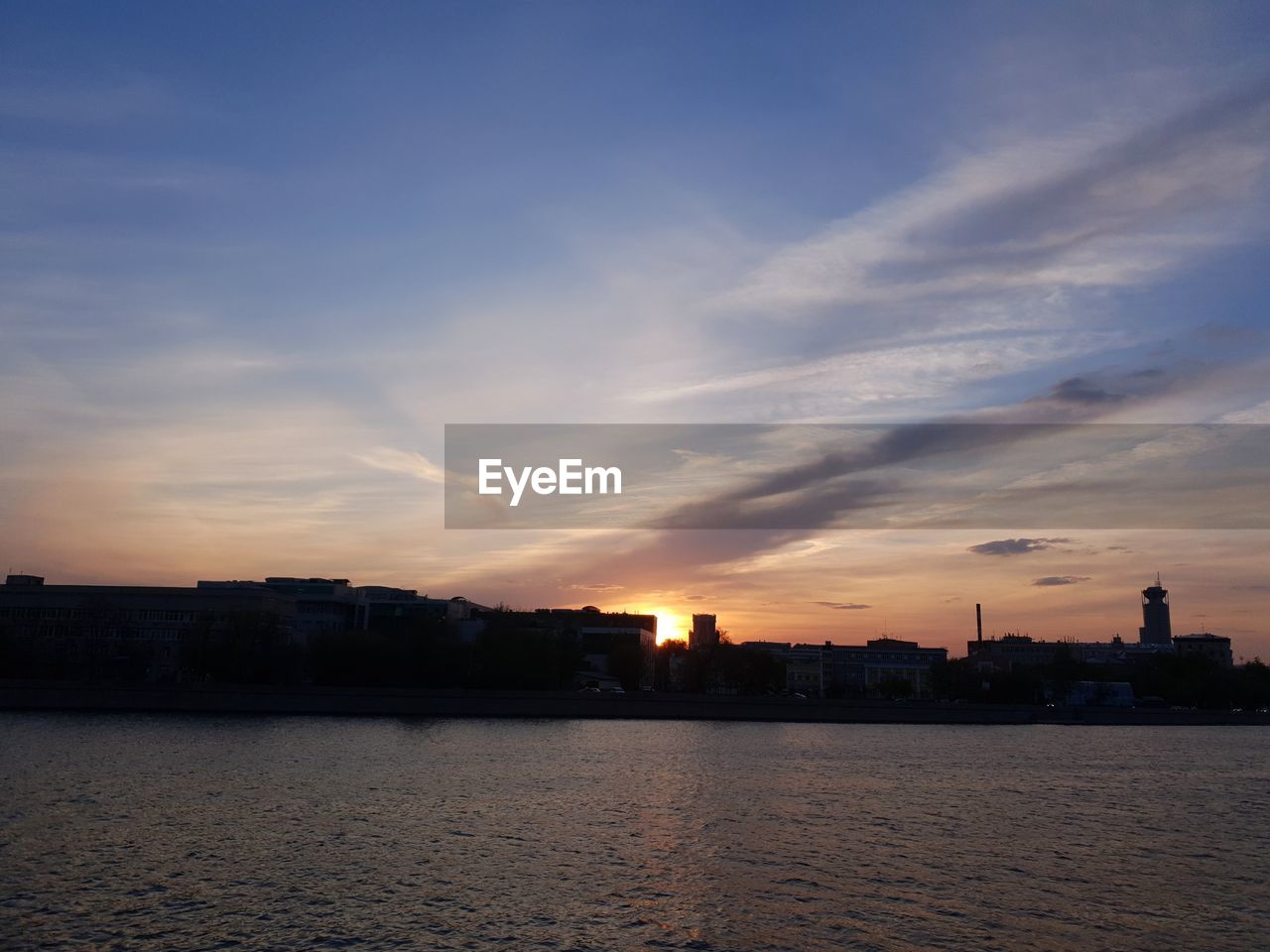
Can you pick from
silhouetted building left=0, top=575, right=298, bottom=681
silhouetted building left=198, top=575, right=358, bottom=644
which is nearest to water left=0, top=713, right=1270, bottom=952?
silhouetted building left=0, top=575, right=298, bottom=681

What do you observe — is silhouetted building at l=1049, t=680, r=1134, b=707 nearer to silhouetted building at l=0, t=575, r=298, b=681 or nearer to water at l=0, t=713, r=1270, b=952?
water at l=0, t=713, r=1270, b=952

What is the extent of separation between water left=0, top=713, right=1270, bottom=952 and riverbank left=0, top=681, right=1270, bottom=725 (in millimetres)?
36235

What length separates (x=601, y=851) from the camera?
36.8 meters

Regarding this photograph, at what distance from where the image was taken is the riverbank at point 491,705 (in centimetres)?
10569

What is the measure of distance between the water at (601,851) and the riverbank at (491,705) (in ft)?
119

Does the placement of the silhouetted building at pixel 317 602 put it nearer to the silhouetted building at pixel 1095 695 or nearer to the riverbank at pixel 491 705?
the riverbank at pixel 491 705

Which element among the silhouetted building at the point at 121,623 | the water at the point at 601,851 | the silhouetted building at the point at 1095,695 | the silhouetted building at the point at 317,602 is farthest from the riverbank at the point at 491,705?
the silhouetted building at the point at 317,602

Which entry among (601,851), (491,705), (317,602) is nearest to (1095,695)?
(491,705)

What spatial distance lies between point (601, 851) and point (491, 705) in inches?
3148

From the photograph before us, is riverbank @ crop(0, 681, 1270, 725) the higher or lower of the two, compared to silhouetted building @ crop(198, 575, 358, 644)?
lower

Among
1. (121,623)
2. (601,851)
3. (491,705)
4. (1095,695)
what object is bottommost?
(1095,695)

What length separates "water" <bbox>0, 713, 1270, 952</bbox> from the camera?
87.8ft

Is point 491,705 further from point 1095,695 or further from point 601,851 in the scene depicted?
point 1095,695

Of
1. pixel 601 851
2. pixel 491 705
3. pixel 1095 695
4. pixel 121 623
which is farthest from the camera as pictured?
pixel 1095 695
